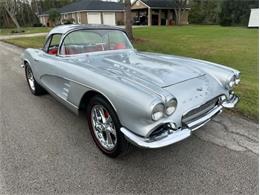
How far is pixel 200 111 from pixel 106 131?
3.85ft

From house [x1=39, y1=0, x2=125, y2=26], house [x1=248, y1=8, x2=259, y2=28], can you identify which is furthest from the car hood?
house [x1=39, y1=0, x2=125, y2=26]

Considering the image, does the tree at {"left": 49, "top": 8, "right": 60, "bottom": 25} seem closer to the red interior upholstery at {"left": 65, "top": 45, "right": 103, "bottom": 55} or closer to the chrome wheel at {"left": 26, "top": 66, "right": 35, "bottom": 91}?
the chrome wheel at {"left": 26, "top": 66, "right": 35, "bottom": 91}

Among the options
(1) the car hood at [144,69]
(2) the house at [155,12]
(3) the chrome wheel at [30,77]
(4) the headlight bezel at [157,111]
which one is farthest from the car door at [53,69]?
(2) the house at [155,12]

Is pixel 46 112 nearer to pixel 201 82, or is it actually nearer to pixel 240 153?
pixel 201 82

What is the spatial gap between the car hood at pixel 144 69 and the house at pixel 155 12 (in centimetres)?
3623

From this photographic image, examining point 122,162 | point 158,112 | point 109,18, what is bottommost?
point 122,162

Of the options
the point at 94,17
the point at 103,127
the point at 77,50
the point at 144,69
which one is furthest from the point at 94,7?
the point at 103,127

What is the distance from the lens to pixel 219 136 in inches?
133

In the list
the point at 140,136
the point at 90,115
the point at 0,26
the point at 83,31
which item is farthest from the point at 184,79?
the point at 0,26

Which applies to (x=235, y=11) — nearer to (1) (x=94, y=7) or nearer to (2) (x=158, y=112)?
(1) (x=94, y=7)

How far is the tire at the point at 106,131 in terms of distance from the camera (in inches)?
104

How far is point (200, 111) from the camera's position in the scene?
112 inches

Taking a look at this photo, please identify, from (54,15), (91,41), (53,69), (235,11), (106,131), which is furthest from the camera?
→ (235,11)

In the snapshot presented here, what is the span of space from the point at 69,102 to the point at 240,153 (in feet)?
7.78
